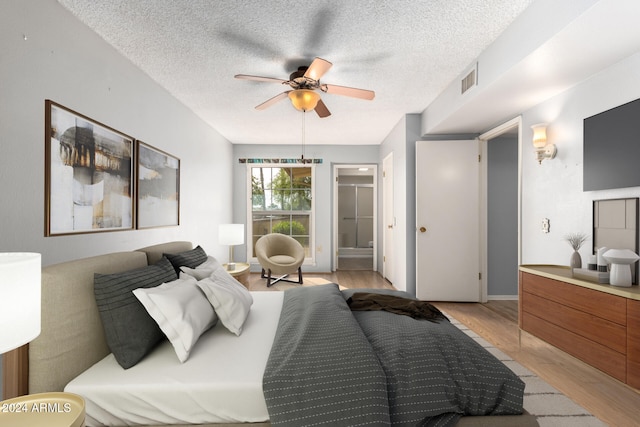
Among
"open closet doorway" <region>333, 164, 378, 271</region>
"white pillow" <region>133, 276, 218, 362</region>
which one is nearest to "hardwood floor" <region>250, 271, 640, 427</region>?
"white pillow" <region>133, 276, 218, 362</region>

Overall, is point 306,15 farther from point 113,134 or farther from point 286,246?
point 286,246

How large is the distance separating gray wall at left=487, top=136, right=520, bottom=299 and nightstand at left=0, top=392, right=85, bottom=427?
4.60 m

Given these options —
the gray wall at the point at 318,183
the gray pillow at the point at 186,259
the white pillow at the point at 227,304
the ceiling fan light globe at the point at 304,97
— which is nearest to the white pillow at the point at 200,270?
the gray pillow at the point at 186,259

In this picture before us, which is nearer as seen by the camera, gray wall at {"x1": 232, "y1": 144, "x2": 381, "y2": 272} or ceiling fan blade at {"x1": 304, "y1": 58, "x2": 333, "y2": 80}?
ceiling fan blade at {"x1": 304, "y1": 58, "x2": 333, "y2": 80}

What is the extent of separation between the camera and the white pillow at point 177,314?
1.61m

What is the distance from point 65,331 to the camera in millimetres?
1477

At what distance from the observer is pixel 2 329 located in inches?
38.1

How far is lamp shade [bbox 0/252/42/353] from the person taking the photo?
38.2 inches

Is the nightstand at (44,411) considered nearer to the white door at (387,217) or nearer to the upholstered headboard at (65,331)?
the upholstered headboard at (65,331)

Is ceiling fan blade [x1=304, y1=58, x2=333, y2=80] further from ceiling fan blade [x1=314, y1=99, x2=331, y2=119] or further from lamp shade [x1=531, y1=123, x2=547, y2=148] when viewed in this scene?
lamp shade [x1=531, y1=123, x2=547, y2=148]

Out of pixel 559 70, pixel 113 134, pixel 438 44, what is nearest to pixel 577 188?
pixel 559 70

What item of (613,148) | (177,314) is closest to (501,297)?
(613,148)

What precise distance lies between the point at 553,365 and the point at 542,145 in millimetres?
1878

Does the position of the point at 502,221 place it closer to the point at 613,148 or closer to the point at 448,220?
the point at 448,220
